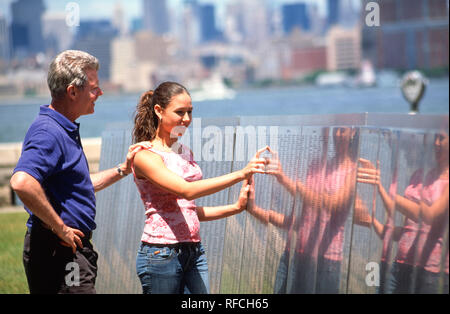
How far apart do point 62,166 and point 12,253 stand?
192 inches

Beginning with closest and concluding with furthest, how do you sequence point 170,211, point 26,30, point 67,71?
1. point 67,71
2. point 170,211
3. point 26,30

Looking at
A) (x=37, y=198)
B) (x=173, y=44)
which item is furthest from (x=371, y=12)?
(x=173, y=44)

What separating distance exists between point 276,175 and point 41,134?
135 centimetres

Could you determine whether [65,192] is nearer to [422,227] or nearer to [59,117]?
[59,117]

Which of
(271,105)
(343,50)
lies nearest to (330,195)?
(271,105)

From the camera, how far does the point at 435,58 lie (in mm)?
133250

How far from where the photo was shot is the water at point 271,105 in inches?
2721

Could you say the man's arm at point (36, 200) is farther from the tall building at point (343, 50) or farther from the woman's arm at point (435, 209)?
the tall building at point (343, 50)

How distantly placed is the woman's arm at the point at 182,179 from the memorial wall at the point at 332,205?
1.40 feet

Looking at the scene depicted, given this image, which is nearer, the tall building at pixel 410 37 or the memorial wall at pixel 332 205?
the memorial wall at pixel 332 205

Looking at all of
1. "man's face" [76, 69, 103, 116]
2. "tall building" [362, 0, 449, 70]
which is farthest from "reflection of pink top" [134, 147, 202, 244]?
"tall building" [362, 0, 449, 70]

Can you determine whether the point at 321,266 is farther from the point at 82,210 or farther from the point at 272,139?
the point at 82,210

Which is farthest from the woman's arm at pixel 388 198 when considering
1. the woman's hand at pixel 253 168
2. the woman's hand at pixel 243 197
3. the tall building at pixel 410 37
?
the tall building at pixel 410 37

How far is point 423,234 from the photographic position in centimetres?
318
